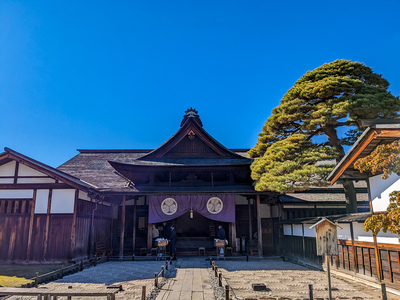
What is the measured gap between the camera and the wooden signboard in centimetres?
758

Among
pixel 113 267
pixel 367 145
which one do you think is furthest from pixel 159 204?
pixel 367 145

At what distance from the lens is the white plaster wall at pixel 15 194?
564 inches

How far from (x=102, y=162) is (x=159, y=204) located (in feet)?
33.2

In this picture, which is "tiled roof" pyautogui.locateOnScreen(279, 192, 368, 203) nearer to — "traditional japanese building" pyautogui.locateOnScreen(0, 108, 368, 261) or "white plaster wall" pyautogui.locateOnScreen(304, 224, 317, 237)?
"traditional japanese building" pyautogui.locateOnScreen(0, 108, 368, 261)

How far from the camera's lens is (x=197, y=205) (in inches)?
674

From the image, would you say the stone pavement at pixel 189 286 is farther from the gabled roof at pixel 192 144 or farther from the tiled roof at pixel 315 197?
the gabled roof at pixel 192 144

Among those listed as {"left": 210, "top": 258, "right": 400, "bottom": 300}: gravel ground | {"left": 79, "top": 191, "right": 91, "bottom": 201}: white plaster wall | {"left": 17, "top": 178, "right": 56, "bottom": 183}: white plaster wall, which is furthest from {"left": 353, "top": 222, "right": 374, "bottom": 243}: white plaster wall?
{"left": 17, "top": 178, "right": 56, "bottom": 183}: white plaster wall

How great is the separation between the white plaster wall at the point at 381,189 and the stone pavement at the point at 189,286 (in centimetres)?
616

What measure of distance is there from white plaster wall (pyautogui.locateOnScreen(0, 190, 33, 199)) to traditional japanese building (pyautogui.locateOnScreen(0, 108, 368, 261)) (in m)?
0.04

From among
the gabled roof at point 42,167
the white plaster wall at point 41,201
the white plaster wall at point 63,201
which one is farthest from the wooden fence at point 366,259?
the white plaster wall at point 41,201

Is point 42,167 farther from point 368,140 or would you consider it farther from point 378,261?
point 378,261

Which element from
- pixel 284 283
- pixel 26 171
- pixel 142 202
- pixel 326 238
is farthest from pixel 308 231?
pixel 26 171

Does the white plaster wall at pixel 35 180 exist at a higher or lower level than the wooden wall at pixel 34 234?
higher

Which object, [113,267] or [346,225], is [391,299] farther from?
[113,267]
